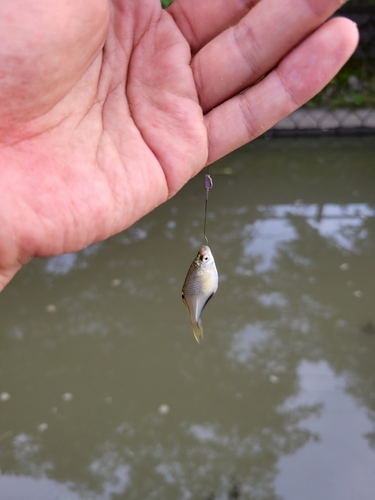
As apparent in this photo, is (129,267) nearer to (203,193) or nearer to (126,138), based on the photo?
(203,193)

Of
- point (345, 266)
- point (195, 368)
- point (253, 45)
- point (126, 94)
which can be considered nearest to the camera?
point (253, 45)

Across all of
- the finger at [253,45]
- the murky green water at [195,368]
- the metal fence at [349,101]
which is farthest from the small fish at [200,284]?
the metal fence at [349,101]

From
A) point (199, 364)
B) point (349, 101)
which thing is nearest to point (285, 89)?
point (199, 364)

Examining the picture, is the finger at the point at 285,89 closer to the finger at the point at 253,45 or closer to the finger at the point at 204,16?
the finger at the point at 253,45

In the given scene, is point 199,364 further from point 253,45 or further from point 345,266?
point 253,45

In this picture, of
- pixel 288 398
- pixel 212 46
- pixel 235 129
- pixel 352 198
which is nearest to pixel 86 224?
pixel 235 129

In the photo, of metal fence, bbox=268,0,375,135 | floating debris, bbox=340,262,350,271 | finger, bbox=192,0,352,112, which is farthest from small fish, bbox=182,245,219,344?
metal fence, bbox=268,0,375,135
